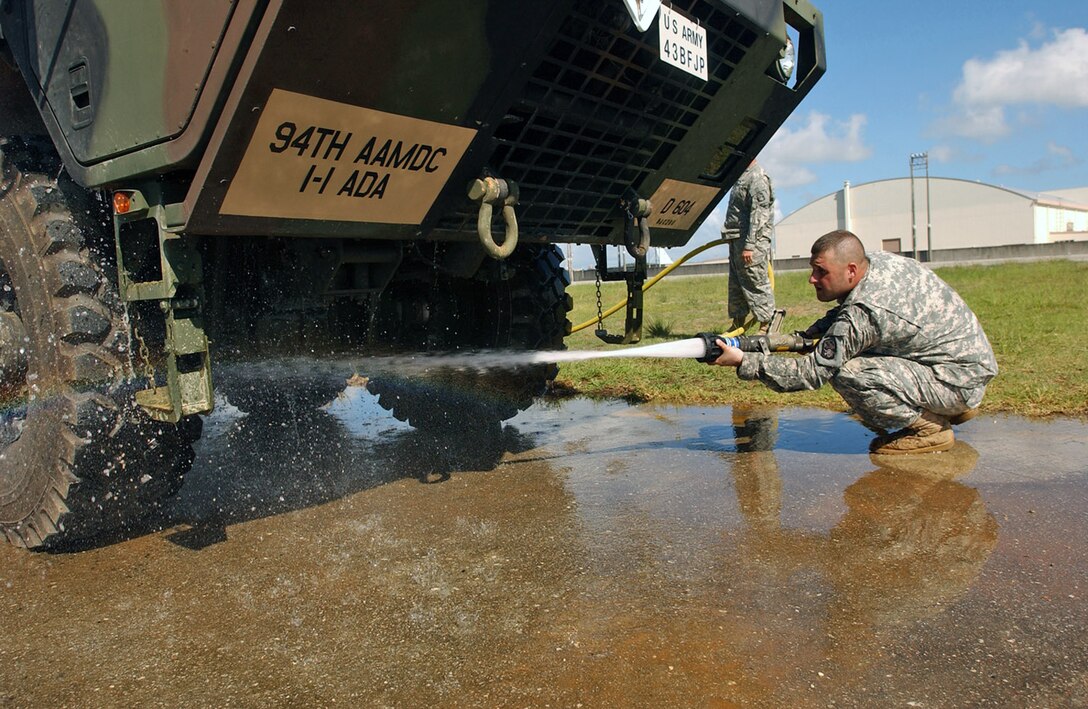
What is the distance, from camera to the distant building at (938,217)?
160ft

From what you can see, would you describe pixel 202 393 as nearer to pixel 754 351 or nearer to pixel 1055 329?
pixel 754 351

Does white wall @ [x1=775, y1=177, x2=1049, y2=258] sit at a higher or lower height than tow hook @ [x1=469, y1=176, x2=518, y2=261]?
higher

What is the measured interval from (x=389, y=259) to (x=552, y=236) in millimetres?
825

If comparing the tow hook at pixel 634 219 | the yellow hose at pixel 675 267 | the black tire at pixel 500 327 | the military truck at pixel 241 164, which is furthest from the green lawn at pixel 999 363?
the military truck at pixel 241 164

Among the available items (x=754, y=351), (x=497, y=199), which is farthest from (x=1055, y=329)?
(x=497, y=199)

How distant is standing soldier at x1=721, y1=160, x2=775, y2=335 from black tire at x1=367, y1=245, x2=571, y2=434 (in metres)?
2.49

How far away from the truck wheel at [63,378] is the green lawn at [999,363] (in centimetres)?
350

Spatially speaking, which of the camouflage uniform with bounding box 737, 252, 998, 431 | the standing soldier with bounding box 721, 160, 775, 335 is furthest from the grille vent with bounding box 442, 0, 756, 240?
the standing soldier with bounding box 721, 160, 775, 335

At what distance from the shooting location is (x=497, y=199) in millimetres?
3236

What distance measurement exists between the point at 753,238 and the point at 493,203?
4.03 m

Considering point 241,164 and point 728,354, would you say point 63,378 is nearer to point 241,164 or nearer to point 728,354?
point 241,164

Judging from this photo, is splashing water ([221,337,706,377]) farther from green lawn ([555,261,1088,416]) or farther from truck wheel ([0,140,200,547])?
green lawn ([555,261,1088,416])

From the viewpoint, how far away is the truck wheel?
2.88 m

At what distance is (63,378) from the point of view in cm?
288
